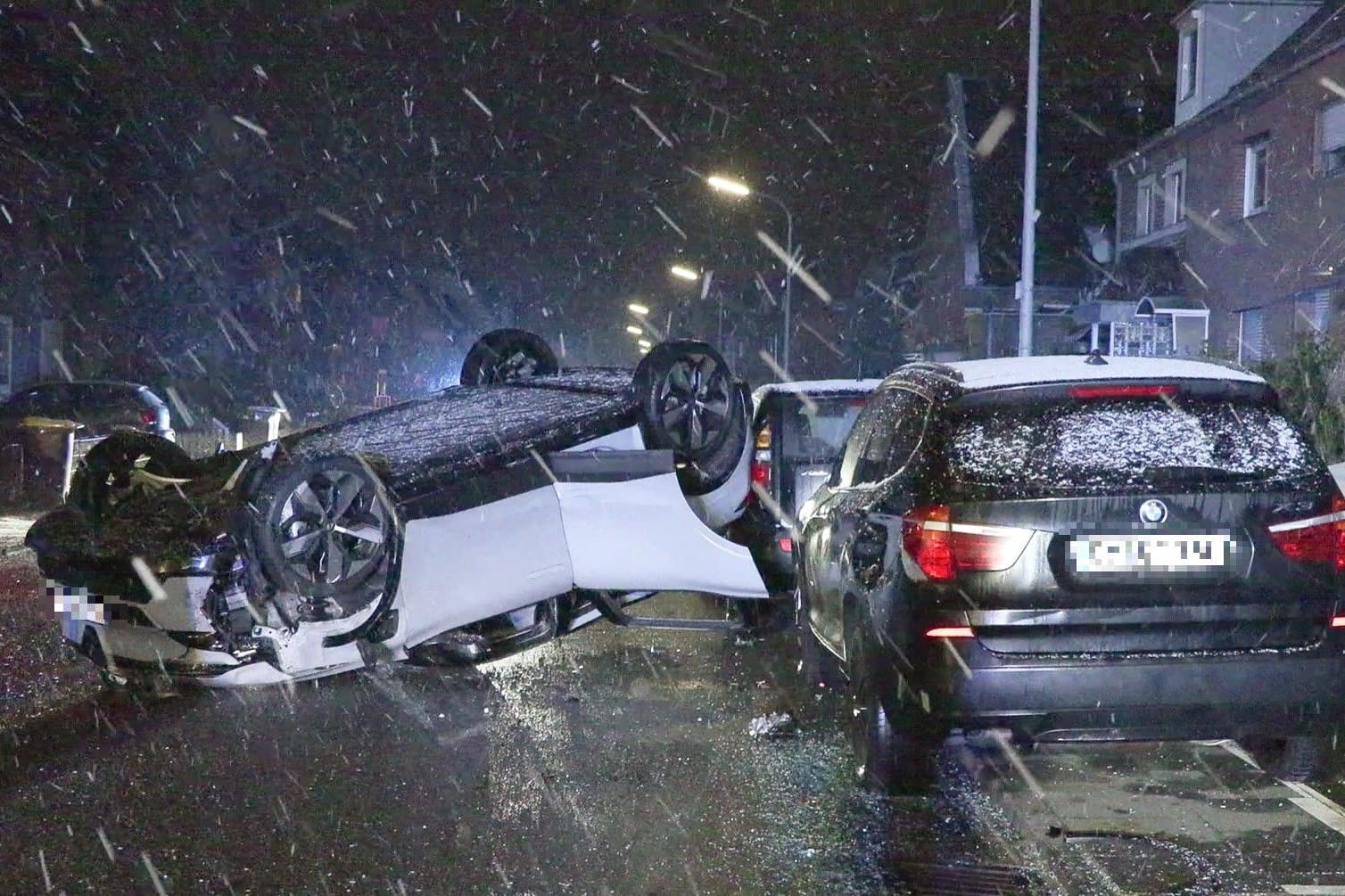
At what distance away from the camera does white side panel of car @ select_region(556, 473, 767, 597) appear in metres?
6.77

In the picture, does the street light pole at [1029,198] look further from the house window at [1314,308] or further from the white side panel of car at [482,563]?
the white side panel of car at [482,563]

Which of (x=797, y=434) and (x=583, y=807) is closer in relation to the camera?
(x=583, y=807)

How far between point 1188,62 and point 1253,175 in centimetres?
512

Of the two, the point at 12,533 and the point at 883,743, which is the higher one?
the point at 883,743

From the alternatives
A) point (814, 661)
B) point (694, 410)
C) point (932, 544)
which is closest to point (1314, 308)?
point (694, 410)

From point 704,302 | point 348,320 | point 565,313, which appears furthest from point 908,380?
point 565,313

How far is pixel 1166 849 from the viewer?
4.62 m

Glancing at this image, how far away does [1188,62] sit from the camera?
28.7 meters

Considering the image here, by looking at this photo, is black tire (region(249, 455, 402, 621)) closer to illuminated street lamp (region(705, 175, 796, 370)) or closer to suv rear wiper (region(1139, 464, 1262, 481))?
suv rear wiper (region(1139, 464, 1262, 481))

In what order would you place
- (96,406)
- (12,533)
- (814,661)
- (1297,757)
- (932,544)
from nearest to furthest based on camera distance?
1. (932,544)
2. (1297,757)
3. (814,661)
4. (12,533)
5. (96,406)

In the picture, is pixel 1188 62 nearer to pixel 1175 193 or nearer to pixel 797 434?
pixel 1175 193

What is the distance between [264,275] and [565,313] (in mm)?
32587

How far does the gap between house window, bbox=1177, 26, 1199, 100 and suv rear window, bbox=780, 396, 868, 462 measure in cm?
2232

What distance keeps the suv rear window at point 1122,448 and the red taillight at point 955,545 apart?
12 cm
